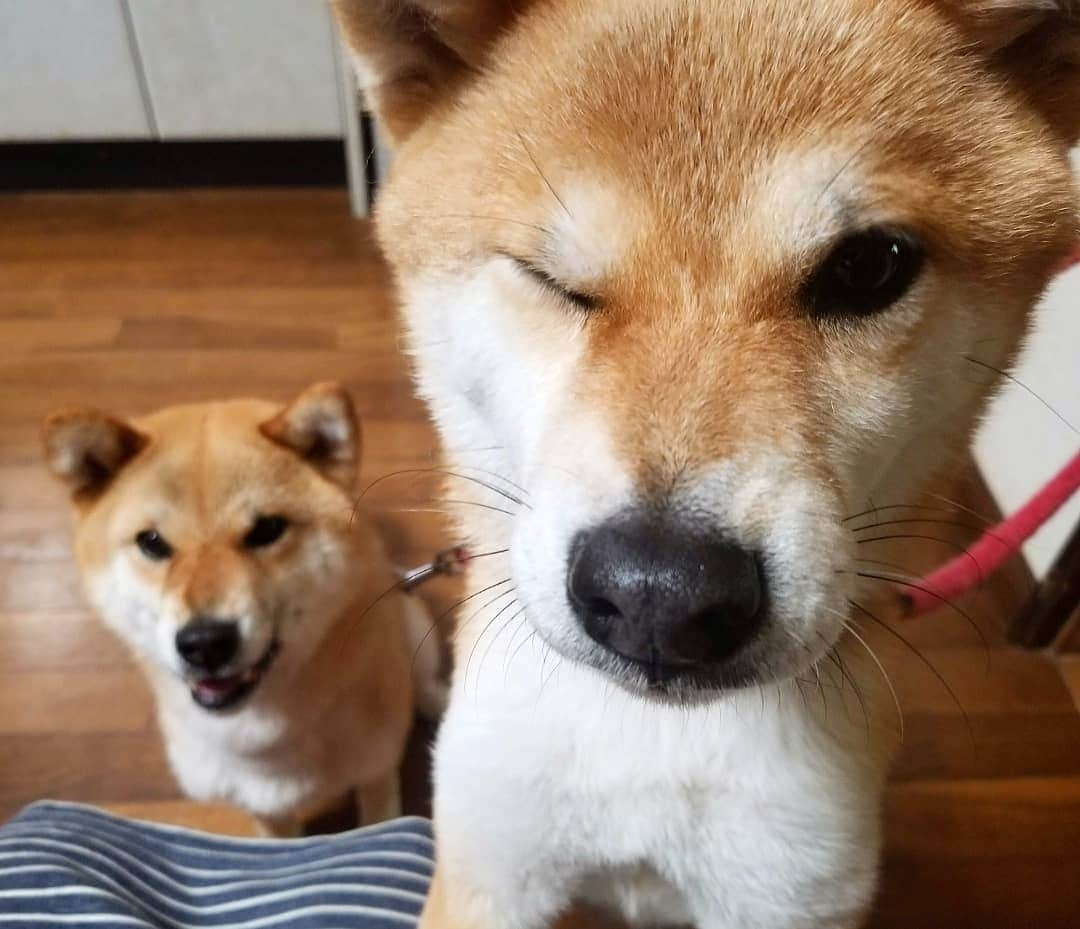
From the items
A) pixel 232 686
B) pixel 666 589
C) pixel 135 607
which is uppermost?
pixel 666 589

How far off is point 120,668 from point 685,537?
4.75 feet

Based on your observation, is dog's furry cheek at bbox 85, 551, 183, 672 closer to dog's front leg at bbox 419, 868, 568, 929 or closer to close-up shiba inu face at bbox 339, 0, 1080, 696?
dog's front leg at bbox 419, 868, 568, 929

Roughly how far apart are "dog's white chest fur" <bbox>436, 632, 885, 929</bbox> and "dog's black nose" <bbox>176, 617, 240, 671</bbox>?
0.48 meters

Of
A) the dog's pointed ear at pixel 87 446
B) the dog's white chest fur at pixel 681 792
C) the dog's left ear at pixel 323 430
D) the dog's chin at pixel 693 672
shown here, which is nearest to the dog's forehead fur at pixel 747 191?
the dog's chin at pixel 693 672

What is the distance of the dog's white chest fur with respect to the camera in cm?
79

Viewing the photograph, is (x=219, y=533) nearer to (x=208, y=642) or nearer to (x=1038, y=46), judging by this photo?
(x=208, y=642)

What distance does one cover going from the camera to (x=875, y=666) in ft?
2.75

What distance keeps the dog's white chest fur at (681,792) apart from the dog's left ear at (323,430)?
1.86 ft

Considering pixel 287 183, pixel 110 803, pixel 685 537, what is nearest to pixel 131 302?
pixel 287 183

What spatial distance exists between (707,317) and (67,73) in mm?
2625

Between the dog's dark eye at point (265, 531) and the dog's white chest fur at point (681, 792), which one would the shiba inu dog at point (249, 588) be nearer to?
the dog's dark eye at point (265, 531)

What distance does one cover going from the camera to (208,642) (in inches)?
46.8

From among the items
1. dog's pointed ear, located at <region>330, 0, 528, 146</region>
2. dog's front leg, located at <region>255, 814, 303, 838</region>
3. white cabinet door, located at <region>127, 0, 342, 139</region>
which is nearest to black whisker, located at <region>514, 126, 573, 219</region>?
dog's pointed ear, located at <region>330, 0, 528, 146</region>

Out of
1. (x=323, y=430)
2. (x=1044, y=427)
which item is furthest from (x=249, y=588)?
(x=1044, y=427)
